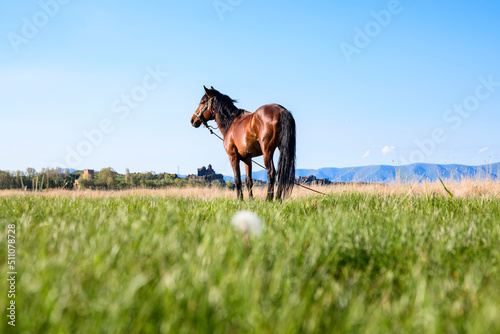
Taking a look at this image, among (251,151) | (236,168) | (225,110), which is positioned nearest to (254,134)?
(251,151)

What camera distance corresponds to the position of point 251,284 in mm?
1528

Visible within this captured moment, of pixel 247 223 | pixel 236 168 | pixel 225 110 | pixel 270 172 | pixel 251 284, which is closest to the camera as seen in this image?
pixel 251 284

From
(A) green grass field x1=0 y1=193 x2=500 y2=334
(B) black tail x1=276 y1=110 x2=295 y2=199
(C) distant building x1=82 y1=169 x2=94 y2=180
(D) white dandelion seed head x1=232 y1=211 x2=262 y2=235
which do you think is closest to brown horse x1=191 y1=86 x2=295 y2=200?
(B) black tail x1=276 y1=110 x2=295 y2=199

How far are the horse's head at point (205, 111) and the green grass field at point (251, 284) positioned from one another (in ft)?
22.9

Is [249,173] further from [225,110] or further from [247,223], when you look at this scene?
[247,223]

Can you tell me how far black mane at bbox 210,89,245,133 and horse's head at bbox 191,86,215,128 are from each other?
14 centimetres

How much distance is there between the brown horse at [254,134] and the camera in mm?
7217

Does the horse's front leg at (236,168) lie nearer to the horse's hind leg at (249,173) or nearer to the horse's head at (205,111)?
the horse's hind leg at (249,173)

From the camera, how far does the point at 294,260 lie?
2162 millimetres

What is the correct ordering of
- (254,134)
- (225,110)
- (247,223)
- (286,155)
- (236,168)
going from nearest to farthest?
1. (247,223)
2. (286,155)
3. (254,134)
4. (236,168)
5. (225,110)

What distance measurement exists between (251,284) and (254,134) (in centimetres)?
681

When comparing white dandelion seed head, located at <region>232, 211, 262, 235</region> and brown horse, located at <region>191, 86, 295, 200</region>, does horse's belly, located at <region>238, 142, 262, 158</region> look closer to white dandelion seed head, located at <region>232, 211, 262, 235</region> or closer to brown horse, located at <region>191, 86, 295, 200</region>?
brown horse, located at <region>191, 86, 295, 200</region>

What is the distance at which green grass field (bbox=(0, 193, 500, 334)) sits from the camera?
4.46 feet

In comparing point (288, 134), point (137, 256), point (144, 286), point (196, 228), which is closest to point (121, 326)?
point (144, 286)
